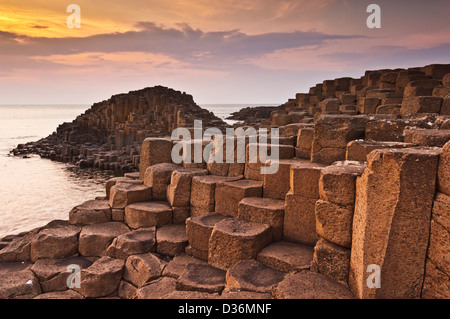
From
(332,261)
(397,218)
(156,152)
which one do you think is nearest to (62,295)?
(156,152)

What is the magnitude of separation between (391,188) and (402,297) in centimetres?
117

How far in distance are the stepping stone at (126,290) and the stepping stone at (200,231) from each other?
3.90ft

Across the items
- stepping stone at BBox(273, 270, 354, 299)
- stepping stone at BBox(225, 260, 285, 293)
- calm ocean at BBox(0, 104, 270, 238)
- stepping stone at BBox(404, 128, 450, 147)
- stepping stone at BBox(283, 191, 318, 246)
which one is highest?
stepping stone at BBox(404, 128, 450, 147)

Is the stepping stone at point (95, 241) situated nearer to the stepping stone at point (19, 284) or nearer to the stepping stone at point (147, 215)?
the stepping stone at point (147, 215)

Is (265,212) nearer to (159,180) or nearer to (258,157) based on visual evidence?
(258,157)

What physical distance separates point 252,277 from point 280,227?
1.02m

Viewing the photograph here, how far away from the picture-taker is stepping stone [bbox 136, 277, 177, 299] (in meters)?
4.45

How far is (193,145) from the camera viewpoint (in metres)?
7.09

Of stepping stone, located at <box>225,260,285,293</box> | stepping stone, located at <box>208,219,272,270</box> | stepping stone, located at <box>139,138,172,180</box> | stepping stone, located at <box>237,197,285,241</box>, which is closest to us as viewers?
stepping stone, located at <box>225,260,285,293</box>

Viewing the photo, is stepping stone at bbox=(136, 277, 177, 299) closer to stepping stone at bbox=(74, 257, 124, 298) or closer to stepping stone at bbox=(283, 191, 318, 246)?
stepping stone at bbox=(74, 257, 124, 298)

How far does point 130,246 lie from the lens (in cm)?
558

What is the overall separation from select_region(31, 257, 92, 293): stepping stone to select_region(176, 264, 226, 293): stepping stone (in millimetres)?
2284

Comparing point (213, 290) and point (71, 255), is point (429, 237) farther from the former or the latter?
point (71, 255)

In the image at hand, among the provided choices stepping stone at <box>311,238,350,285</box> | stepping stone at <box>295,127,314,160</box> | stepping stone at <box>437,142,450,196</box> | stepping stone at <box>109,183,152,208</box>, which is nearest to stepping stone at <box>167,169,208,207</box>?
stepping stone at <box>109,183,152,208</box>
